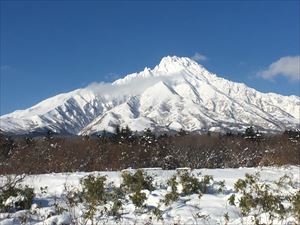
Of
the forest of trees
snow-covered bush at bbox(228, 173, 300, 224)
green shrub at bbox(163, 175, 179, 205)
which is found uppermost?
the forest of trees

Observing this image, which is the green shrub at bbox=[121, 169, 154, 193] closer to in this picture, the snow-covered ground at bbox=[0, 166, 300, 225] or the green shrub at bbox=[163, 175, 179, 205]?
the snow-covered ground at bbox=[0, 166, 300, 225]

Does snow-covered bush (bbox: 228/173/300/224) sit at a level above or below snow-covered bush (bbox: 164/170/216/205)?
below

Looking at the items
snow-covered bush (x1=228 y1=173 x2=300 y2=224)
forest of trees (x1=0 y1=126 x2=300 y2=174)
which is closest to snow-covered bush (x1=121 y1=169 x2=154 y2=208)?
snow-covered bush (x1=228 y1=173 x2=300 y2=224)

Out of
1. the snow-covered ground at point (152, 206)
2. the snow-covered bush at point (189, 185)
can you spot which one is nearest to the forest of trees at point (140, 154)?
the snow-covered ground at point (152, 206)

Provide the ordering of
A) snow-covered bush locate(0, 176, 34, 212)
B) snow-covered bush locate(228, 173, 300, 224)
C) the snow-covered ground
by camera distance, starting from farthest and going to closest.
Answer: snow-covered bush locate(0, 176, 34, 212) < the snow-covered ground < snow-covered bush locate(228, 173, 300, 224)

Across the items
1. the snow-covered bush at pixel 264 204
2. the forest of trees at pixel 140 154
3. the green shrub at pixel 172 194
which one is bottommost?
the snow-covered bush at pixel 264 204

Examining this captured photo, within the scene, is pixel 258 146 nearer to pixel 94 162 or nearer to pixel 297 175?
pixel 94 162

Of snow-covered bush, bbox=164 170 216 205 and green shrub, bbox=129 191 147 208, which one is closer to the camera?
green shrub, bbox=129 191 147 208

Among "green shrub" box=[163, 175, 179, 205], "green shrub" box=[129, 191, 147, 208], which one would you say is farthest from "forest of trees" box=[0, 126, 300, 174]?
"green shrub" box=[129, 191, 147, 208]

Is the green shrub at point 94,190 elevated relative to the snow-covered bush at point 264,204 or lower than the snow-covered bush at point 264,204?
elevated

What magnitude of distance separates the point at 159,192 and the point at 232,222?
2.61 meters

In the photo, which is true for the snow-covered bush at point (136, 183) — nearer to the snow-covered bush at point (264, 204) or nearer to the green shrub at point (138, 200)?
the green shrub at point (138, 200)

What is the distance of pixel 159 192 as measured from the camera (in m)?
10.9

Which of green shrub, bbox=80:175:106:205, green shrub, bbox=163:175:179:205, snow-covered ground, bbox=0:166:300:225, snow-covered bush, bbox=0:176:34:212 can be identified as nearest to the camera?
snow-covered ground, bbox=0:166:300:225
